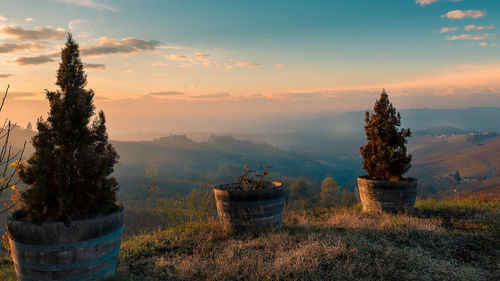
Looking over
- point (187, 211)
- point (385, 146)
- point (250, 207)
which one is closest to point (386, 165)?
point (385, 146)

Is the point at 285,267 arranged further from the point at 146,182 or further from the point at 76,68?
the point at 146,182

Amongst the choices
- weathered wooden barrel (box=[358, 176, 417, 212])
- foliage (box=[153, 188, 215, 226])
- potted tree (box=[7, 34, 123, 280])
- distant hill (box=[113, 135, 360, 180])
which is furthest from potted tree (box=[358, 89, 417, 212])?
distant hill (box=[113, 135, 360, 180])

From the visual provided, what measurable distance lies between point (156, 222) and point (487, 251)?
49.5m

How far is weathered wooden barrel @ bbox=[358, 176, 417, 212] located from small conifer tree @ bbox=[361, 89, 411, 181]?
0.66 meters

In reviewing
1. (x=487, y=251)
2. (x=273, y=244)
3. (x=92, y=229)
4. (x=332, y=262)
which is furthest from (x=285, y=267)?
(x=487, y=251)

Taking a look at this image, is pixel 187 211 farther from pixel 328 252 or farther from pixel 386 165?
pixel 386 165

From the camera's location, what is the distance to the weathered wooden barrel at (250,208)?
281 inches

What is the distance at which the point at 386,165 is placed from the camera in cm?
980

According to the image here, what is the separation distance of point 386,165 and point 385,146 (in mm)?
648

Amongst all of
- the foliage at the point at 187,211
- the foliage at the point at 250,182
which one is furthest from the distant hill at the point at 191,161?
the foliage at the point at 250,182

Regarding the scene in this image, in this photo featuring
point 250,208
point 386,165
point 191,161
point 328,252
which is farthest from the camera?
point 191,161

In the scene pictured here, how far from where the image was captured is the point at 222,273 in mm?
4875

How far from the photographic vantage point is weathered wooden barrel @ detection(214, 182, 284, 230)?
23.4 feet

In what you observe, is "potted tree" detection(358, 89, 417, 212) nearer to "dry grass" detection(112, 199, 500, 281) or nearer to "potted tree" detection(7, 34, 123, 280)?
"dry grass" detection(112, 199, 500, 281)
